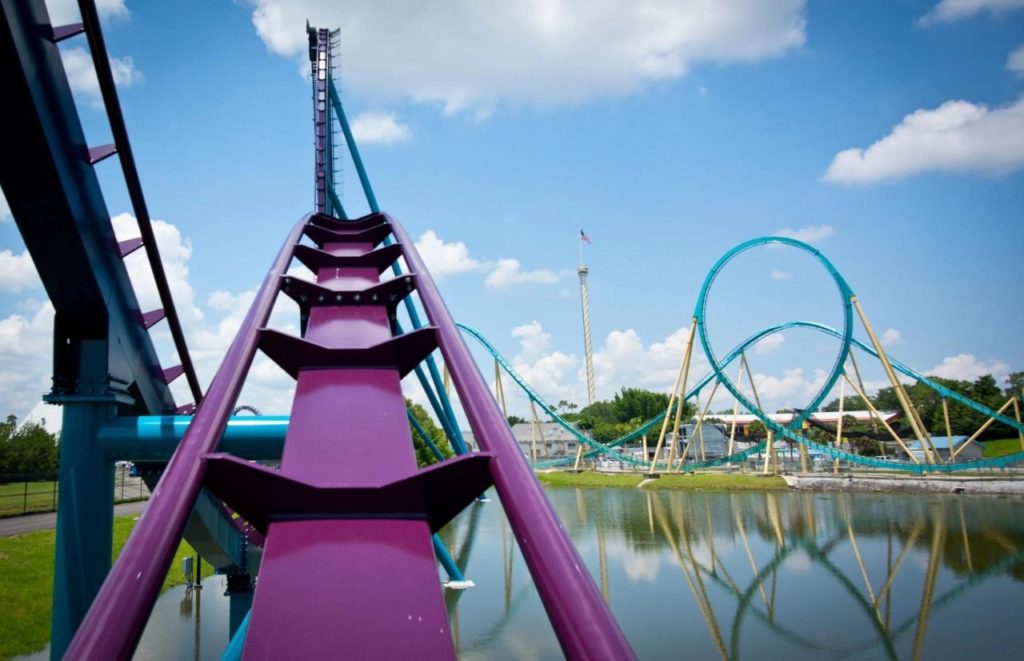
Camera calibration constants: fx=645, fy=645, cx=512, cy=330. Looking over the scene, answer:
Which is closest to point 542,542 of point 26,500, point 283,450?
point 283,450

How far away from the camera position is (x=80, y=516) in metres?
4.09

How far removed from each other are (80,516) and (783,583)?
40.5 feet

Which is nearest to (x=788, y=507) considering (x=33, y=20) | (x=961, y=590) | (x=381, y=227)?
(x=961, y=590)

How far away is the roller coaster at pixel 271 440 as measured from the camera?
5.82ft

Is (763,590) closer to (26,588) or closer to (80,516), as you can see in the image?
(80,516)

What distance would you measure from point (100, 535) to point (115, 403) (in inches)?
34.1

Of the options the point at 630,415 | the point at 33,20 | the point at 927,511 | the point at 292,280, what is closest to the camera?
the point at 33,20

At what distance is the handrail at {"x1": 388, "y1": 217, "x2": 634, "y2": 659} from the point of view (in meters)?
1.50

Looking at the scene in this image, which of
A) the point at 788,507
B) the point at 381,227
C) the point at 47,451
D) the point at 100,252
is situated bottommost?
the point at 788,507

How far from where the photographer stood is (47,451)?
1222 inches

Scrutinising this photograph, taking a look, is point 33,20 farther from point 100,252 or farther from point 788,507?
point 788,507

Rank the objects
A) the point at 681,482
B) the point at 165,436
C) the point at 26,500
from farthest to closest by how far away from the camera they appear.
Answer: the point at 681,482, the point at 26,500, the point at 165,436

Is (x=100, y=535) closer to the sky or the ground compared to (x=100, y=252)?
closer to the ground

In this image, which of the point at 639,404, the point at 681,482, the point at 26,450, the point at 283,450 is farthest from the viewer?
Result: the point at 639,404
